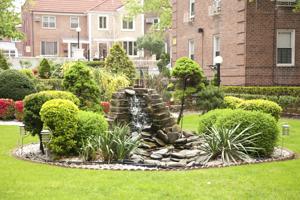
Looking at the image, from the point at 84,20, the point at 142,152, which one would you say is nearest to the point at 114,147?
the point at 142,152

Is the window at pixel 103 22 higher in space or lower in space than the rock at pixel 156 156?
higher

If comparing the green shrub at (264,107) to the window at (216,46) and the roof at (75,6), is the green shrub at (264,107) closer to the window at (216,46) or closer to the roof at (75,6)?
the window at (216,46)

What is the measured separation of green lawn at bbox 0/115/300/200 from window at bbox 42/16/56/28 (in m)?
45.4

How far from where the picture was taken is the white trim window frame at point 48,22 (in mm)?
53578

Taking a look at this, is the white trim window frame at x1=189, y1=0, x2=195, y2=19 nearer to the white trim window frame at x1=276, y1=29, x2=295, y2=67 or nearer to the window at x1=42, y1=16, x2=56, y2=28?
the white trim window frame at x1=276, y1=29, x2=295, y2=67

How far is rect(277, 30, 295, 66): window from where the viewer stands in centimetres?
2523

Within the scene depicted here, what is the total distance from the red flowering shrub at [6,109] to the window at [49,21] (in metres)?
35.7

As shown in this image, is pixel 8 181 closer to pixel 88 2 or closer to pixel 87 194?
pixel 87 194

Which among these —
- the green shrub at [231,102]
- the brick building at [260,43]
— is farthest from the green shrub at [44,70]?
the green shrub at [231,102]

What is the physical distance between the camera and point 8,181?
8.41 metres

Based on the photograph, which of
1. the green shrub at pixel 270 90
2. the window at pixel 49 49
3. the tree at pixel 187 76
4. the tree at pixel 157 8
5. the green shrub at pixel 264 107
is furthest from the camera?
the window at pixel 49 49

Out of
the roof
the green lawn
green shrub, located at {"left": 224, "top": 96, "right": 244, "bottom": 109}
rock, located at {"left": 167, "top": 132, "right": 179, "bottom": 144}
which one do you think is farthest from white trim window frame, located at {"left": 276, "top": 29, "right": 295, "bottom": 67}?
the roof

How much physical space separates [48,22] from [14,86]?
112ft

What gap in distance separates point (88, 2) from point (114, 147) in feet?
157
